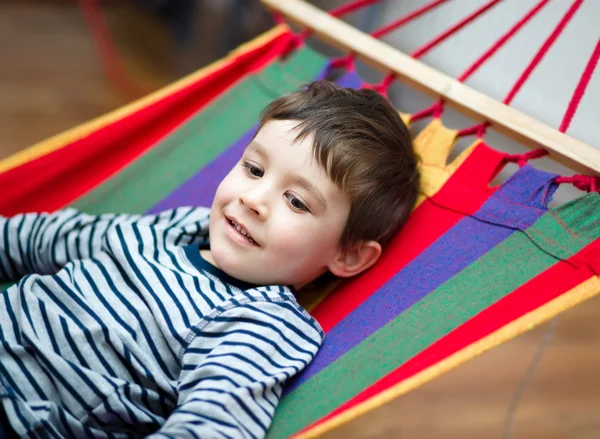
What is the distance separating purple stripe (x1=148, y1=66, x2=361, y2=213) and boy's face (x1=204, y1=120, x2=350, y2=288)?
0.83 ft

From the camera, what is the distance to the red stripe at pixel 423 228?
0.92 metres

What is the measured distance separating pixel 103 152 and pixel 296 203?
471mm

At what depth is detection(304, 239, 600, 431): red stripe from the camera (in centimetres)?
77

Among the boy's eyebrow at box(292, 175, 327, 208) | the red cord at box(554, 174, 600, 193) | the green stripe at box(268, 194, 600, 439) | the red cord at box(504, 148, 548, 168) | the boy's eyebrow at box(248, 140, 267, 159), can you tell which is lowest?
the green stripe at box(268, 194, 600, 439)

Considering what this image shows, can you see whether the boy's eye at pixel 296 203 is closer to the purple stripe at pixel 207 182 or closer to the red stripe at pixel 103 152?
the purple stripe at pixel 207 182

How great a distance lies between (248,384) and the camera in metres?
0.75

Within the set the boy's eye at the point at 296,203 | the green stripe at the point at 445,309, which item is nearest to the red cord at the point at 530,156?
the green stripe at the point at 445,309

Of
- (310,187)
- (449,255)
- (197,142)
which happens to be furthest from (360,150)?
(197,142)

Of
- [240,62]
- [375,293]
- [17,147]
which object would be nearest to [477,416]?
[375,293]

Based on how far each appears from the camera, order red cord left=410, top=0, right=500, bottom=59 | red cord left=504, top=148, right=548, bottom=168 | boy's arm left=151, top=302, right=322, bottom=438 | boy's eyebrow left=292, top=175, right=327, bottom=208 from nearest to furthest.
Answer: boy's arm left=151, top=302, right=322, bottom=438, boy's eyebrow left=292, top=175, right=327, bottom=208, red cord left=504, top=148, right=548, bottom=168, red cord left=410, top=0, right=500, bottom=59

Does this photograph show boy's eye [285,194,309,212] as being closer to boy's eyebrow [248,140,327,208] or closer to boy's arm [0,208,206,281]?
boy's eyebrow [248,140,327,208]

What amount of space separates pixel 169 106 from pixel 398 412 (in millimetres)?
795

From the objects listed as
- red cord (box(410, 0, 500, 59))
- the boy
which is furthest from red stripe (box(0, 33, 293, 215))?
red cord (box(410, 0, 500, 59))

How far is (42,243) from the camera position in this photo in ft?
3.23
